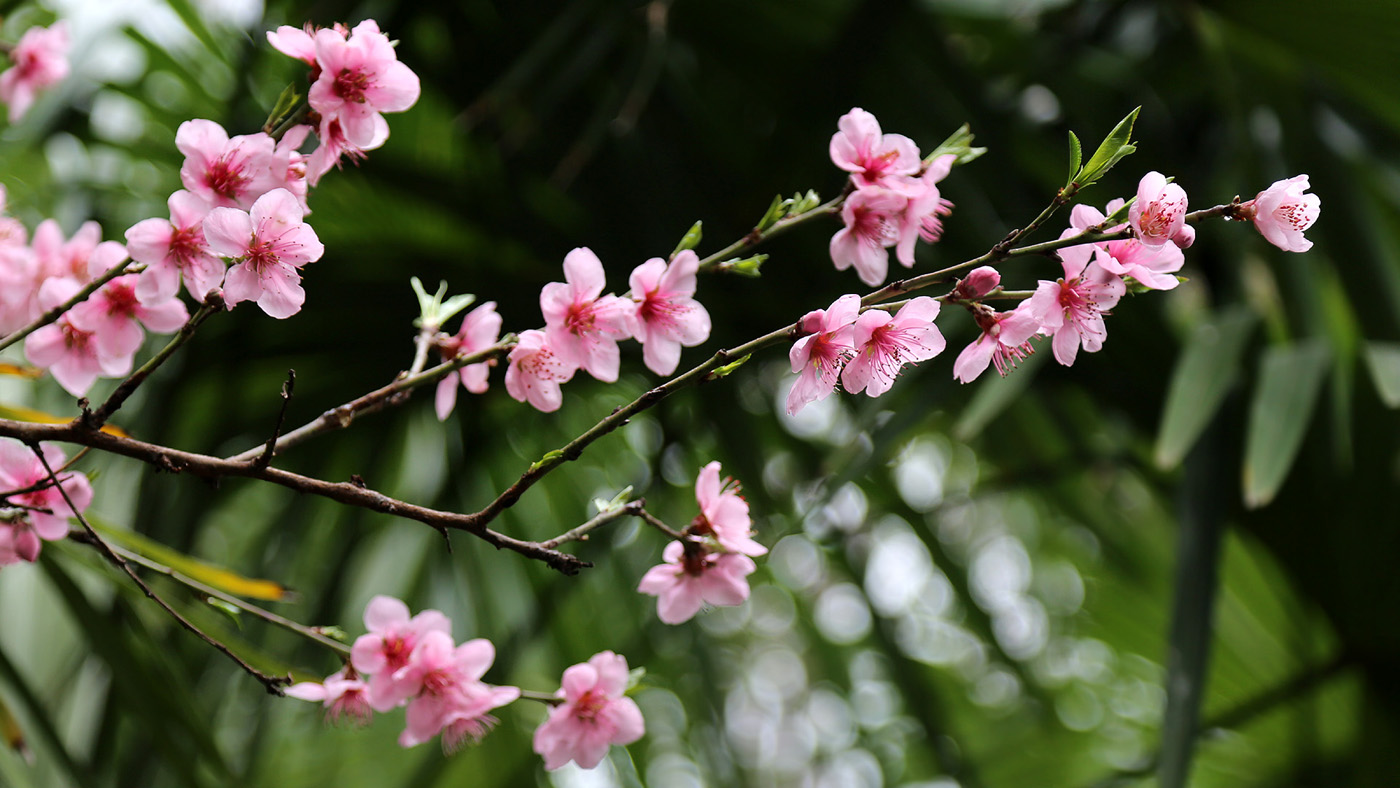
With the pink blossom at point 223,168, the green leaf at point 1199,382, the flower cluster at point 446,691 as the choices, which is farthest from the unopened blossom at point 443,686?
the green leaf at point 1199,382

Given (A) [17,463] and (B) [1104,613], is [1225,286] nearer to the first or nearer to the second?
(B) [1104,613]

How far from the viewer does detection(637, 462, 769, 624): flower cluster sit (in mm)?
419

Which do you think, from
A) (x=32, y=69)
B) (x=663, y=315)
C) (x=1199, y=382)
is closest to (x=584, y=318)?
(x=663, y=315)

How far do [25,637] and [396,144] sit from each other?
0.57 m

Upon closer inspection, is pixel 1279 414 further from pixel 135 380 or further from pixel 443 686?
pixel 135 380

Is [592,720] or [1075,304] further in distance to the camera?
[592,720]

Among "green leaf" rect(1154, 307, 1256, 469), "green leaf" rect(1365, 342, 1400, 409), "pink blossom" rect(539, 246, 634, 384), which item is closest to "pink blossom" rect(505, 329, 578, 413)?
"pink blossom" rect(539, 246, 634, 384)

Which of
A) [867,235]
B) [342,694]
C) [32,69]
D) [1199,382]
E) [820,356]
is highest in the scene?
[32,69]

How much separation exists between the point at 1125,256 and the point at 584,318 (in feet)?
0.72

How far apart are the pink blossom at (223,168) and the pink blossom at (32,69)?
459mm

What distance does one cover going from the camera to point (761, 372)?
1.03 metres

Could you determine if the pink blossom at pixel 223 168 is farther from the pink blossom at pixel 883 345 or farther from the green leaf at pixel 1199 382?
the green leaf at pixel 1199 382

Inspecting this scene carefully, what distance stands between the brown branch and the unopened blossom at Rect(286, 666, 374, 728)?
0.44ft

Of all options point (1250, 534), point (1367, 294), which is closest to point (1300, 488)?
point (1250, 534)
